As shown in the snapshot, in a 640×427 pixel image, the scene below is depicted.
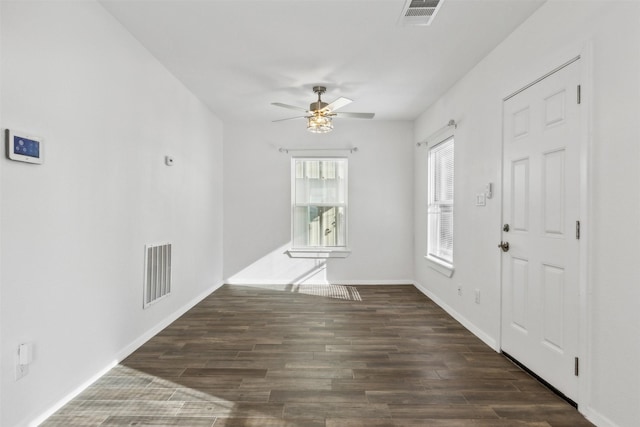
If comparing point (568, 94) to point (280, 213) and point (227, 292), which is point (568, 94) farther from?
point (227, 292)

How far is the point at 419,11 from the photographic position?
2426mm

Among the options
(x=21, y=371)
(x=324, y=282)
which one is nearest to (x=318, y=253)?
(x=324, y=282)

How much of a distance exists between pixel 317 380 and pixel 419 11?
109 inches

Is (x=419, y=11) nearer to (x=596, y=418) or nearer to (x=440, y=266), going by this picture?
(x=596, y=418)

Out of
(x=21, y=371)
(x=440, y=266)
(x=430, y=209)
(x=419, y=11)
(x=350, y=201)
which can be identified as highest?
(x=419, y=11)

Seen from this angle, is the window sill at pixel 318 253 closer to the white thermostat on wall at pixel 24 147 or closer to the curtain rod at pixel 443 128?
the curtain rod at pixel 443 128

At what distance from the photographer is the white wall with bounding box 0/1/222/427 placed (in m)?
1.74

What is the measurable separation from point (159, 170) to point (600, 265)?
3.60 metres

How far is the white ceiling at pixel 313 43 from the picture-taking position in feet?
7.98

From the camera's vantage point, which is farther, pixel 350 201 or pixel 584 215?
pixel 350 201

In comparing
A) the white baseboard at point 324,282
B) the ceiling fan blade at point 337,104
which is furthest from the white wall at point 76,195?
the white baseboard at point 324,282

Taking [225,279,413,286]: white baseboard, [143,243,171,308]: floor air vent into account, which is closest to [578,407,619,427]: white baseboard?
[143,243,171,308]: floor air vent

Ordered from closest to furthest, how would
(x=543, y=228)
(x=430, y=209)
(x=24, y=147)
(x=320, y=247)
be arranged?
1. (x=24, y=147)
2. (x=543, y=228)
3. (x=430, y=209)
4. (x=320, y=247)

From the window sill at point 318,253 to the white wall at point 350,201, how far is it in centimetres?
10
